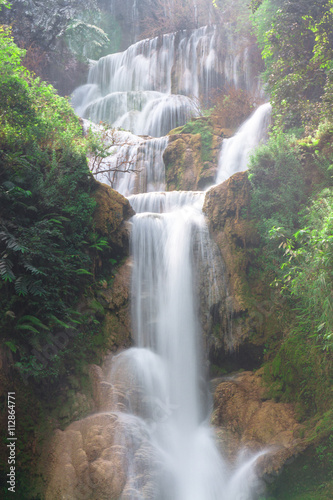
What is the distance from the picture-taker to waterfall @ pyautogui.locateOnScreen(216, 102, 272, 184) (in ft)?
40.2

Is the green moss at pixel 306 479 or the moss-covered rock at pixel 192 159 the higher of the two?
the moss-covered rock at pixel 192 159

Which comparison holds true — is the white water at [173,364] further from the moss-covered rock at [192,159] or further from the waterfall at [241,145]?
the waterfall at [241,145]

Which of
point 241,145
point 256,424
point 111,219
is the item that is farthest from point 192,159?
point 256,424

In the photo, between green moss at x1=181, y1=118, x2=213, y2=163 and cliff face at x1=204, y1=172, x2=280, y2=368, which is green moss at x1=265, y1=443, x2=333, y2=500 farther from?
green moss at x1=181, y1=118, x2=213, y2=163

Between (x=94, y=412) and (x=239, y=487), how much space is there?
8.10 ft

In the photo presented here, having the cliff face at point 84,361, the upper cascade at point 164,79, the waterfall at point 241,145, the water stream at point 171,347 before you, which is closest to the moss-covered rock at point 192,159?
the waterfall at point 241,145

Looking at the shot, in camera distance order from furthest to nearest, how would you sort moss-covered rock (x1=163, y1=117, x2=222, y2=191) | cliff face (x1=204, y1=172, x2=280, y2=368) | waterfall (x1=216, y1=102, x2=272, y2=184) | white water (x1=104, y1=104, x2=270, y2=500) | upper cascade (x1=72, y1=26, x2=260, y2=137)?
1. upper cascade (x1=72, y1=26, x2=260, y2=137)
2. moss-covered rock (x1=163, y1=117, x2=222, y2=191)
3. waterfall (x1=216, y1=102, x2=272, y2=184)
4. cliff face (x1=204, y1=172, x2=280, y2=368)
5. white water (x1=104, y1=104, x2=270, y2=500)

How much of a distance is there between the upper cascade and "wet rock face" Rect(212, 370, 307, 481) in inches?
536

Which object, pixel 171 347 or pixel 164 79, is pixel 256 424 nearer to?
pixel 171 347

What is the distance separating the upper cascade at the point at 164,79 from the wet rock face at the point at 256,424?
13.6 meters

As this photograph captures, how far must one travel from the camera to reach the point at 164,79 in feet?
72.7

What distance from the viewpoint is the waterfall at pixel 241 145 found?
1226 cm

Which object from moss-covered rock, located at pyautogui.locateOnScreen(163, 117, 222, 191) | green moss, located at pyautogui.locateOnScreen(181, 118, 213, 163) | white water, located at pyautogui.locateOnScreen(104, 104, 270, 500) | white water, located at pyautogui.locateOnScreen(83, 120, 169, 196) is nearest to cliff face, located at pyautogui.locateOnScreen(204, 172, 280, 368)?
white water, located at pyautogui.locateOnScreen(104, 104, 270, 500)

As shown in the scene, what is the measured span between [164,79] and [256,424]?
21457 mm
